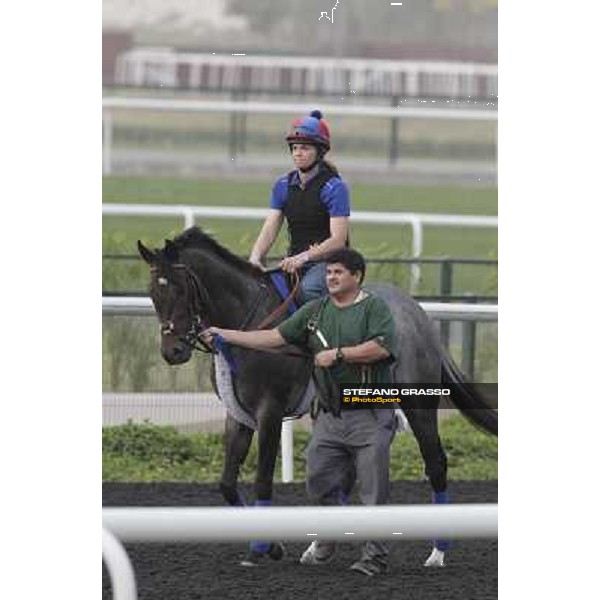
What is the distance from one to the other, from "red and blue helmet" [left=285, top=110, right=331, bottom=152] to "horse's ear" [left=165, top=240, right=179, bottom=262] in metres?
0.52

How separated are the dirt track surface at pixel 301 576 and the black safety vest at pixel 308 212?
99cm

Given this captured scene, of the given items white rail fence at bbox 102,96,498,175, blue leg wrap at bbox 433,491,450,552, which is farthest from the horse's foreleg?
white rail fence at bbox 102,96,498,175

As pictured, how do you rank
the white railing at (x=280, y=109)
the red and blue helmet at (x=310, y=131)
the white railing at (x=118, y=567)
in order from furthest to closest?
the white railing at (x=280, y=109) < the red and blue helmet at (x=310, y=131) < the white railing at (x=118, y=567)

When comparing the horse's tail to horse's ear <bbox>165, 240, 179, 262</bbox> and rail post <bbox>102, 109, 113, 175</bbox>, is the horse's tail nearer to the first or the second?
horse's ear <bbox>165, 240, 179, 262</bbox>

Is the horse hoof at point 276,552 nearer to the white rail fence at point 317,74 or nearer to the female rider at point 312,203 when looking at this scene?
the female rider at point 312,203

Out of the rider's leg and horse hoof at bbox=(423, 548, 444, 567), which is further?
horse hoof at bbox=(423, 548, 444, 567)

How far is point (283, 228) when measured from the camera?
6.37 metres

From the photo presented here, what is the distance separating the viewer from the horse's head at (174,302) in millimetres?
6305

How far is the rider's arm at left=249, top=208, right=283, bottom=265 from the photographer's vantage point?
633 cm

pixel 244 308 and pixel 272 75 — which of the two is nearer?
pixel 244 308

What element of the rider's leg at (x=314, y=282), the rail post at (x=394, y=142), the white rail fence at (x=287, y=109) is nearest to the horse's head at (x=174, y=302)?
the rider's leg at (x=314, y=282)
